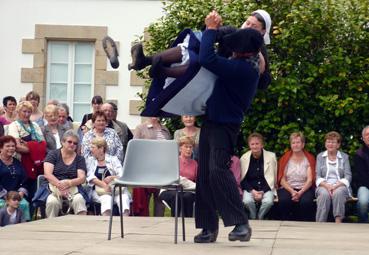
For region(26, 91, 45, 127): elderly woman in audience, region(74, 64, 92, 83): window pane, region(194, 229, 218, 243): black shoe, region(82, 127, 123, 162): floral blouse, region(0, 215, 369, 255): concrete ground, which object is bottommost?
region(0, 215, 369, 255): concrete ground

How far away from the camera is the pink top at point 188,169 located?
1505cm

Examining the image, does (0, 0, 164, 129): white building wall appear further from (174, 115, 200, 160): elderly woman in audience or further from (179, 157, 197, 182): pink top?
(179, 157, 197, 182): pink top

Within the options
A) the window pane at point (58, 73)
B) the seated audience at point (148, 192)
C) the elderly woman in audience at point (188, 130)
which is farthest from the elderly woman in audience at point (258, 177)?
the window pane at point (58, 73)

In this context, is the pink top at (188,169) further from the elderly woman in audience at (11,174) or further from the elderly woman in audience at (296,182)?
the elderly woman in audience at (11,174)

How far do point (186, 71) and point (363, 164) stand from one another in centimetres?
589

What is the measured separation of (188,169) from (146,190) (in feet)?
2.58

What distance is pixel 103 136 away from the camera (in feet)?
Answer: 51.4

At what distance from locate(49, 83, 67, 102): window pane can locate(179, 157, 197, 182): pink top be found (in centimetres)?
734

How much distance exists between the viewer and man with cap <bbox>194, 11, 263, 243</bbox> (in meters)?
9.70

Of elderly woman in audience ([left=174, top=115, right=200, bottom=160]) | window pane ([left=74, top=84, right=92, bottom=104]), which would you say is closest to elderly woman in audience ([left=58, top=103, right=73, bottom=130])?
elderly woman in audience ([left=174, top=115, right=200, bottom=160])

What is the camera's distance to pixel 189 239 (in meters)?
10.9

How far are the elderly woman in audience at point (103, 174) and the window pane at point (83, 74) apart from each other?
6929mm

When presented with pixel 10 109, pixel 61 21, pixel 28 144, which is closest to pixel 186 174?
pixel 28 144

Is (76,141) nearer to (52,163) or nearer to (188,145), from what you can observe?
(52,163)
